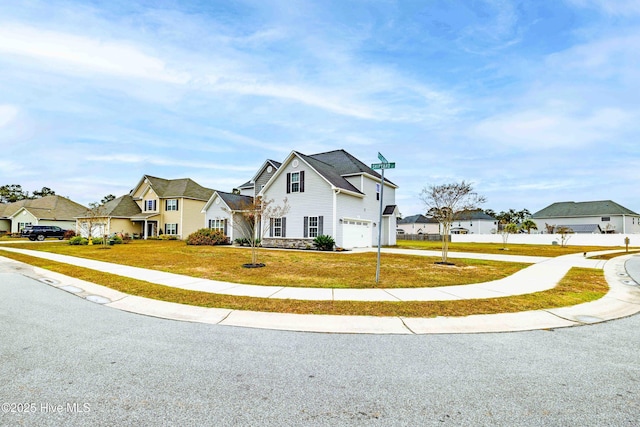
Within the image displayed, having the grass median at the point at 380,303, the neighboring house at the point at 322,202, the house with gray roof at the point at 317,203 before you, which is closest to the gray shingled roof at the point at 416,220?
the house with gray roof at the point at 317,203

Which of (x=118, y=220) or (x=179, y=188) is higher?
(x=179, y=188)

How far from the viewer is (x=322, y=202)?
75.5ft

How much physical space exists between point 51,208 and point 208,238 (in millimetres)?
33010

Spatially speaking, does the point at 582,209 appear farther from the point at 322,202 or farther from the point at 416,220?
the point at 322,202

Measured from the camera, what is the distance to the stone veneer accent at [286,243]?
915 inches

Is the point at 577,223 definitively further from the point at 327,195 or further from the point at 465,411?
the point at 465,411

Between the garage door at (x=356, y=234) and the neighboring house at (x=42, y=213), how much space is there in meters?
43.2

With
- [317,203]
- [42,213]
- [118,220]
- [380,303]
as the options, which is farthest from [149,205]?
[380,303]

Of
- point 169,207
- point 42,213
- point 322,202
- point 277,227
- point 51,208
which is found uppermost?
point 51,208

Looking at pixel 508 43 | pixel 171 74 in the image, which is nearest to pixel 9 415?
pixel 171 74

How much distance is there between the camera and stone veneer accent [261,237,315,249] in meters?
23.2

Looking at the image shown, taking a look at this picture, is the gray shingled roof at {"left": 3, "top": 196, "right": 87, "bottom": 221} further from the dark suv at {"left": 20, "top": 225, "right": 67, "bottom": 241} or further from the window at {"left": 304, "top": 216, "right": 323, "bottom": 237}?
the window at {"left": 304, "top": 216, "right": 323, "bottom": 237}

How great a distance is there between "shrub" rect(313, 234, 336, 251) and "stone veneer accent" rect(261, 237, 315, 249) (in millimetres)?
746

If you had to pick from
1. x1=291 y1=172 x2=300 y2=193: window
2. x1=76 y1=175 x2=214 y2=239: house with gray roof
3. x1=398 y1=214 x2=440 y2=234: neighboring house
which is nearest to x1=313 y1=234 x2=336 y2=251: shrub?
x1=291 y1=172 x2=300 y2=193: window
